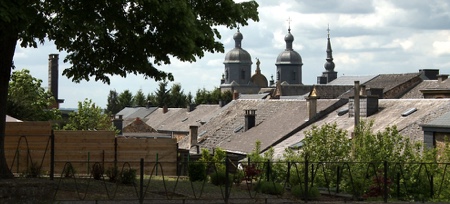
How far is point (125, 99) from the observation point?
144 meters

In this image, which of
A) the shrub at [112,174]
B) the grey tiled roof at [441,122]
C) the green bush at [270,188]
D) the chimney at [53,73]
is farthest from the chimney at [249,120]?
the green bush at [270,188]

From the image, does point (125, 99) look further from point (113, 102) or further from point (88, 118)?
point (88, 118)

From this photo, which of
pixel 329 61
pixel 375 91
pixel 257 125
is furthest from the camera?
pixel 329 61

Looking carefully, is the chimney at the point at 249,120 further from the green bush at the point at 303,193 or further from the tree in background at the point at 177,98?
the tree in background at the point at 177,98

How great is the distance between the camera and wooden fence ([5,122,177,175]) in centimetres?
3011

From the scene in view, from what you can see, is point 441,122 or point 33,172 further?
point 441,122

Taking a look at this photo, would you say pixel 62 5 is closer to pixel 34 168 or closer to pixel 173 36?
pixel 173 36

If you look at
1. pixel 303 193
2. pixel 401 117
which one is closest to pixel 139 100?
pixel 401 117

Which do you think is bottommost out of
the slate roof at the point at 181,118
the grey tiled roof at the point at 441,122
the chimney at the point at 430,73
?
the grey tiled roof at the point at 441,122

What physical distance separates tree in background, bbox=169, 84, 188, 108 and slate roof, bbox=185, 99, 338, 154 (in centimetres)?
6217

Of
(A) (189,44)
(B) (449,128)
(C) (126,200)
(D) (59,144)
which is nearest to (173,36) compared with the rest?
(A) (189,44)

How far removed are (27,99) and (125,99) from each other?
90.5 m

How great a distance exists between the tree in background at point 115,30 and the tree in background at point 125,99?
395 feet

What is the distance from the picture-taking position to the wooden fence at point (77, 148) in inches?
1185
